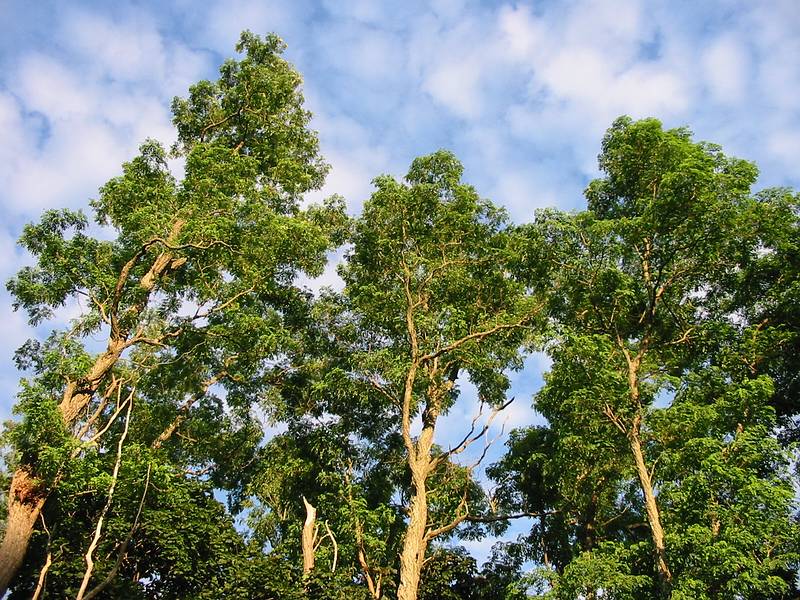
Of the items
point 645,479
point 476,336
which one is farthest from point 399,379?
point 645,479

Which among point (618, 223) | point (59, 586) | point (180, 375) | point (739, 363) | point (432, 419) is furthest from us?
point (180, 375)

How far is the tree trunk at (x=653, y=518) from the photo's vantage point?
1060 centimetres

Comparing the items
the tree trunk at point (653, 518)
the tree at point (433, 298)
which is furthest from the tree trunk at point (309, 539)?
the tree trunk at point (653, 518)

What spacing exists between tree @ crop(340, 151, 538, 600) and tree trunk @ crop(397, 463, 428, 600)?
1.03m

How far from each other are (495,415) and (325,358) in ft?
16.4

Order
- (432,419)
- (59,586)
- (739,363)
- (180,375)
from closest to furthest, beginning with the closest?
1. (59,586)
2. (739,363)
3. (432,419)
4. (180,375)

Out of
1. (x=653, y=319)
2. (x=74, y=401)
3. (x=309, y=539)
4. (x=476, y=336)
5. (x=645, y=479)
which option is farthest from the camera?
(x=476, y=336)

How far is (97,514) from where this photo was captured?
12562 mm

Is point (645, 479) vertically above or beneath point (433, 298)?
beneath

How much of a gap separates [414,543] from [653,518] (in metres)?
4.79

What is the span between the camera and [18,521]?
32.7 ft

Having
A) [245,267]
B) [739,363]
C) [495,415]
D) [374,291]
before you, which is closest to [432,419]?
[495,415]

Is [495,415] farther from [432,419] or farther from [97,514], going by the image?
[97,514]

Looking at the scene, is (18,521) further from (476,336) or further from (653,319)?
(653,319)
